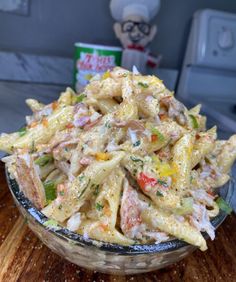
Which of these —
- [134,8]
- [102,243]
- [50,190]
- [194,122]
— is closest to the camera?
[102,243]

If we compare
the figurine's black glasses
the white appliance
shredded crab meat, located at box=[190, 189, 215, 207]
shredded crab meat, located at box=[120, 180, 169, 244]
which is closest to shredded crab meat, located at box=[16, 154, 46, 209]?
shredded crab meat, located at box=[120, 180, 169, 244]

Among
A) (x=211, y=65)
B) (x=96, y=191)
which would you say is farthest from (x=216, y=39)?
(x=96, y=191)

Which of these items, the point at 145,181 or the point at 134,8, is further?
the point at 134,8

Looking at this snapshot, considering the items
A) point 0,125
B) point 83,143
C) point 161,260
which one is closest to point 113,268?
point 161,260

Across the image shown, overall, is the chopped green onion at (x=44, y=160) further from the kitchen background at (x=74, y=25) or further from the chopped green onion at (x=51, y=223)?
the kitchen background at (x=74, y=25)

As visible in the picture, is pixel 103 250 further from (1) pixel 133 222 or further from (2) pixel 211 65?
(2) pixel 211 65

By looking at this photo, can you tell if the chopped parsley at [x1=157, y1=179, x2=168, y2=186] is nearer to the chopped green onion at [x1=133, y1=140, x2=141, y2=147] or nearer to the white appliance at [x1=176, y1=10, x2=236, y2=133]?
the chopped green onion at [x1=133, y1=140, x2=141, y2=147]

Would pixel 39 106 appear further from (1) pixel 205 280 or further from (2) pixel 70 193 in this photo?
(1) pixel 205 280
